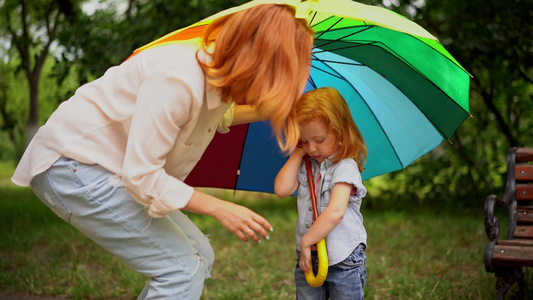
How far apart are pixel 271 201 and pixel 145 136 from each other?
7301mm

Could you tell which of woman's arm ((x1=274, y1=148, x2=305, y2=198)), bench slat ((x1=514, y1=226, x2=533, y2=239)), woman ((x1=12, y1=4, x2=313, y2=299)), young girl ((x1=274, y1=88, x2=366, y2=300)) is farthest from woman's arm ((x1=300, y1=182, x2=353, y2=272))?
bench slat ((x1=514, y1=226, x2=533, y2=239))

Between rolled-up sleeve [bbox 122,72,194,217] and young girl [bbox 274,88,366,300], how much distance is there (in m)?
0.77

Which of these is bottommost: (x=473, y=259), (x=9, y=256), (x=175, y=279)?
(x=9, y=256)

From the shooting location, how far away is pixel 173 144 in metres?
2.04

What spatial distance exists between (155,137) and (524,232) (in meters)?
2.82

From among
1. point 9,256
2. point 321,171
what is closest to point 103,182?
point 321,171

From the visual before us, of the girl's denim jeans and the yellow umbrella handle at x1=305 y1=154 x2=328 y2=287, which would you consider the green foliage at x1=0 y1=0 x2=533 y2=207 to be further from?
the girl's denim jeans

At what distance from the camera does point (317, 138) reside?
8.64 ft

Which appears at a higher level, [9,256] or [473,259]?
[473,259]

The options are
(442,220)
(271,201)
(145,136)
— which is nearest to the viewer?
(145,136)

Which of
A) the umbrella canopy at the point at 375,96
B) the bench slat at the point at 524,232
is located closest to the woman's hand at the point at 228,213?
the umbrella canopy at the point at 375,96

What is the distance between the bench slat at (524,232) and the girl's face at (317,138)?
1827mm

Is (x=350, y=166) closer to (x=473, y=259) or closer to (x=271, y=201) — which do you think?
(x=473, y=259)

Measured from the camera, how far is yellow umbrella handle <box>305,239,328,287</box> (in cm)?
257
